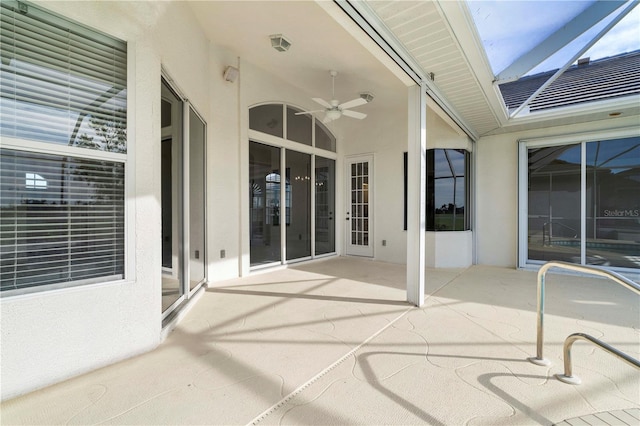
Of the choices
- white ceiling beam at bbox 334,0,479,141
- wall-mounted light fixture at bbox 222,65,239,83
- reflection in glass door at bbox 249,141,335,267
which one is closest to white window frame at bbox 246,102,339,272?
reflection in glass door at bbox 249,141,335,267

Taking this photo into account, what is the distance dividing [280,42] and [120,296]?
134 inches

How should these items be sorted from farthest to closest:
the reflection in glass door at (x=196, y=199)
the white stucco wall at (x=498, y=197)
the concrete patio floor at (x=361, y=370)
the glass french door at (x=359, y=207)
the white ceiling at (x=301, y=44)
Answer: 1. the glass french door at (x=359, y=207)
2. the white stucco wall at (x=498, y=197)
3. the reflection in glass door at (x=196, y=199)
4. the white ceiling at (x=301, y=44)
5. the concrete patio floor at (x=361, y=370)

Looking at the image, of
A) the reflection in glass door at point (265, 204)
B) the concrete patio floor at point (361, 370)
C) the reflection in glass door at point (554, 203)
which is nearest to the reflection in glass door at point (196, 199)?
the concrete patio floor at point (361, 370)

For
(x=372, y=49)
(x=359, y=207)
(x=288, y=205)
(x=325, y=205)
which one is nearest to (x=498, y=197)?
(x=359, y=207)

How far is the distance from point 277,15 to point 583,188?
5653 millimetres

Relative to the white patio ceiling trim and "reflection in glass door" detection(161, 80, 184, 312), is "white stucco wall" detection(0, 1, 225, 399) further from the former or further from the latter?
the white patio ceiling trim

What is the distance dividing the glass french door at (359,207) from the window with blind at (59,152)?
16.5 ft

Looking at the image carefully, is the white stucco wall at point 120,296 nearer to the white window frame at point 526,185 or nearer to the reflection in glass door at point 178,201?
the reflection in glass door at point 178,201

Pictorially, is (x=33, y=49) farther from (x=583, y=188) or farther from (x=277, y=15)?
(x=583, y=188)

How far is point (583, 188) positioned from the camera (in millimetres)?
4992

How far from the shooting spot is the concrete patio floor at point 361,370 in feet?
5.08

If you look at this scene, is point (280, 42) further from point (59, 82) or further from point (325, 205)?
point (325, 205)

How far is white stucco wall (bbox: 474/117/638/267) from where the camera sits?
549cm

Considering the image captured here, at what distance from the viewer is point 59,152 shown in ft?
5.97
